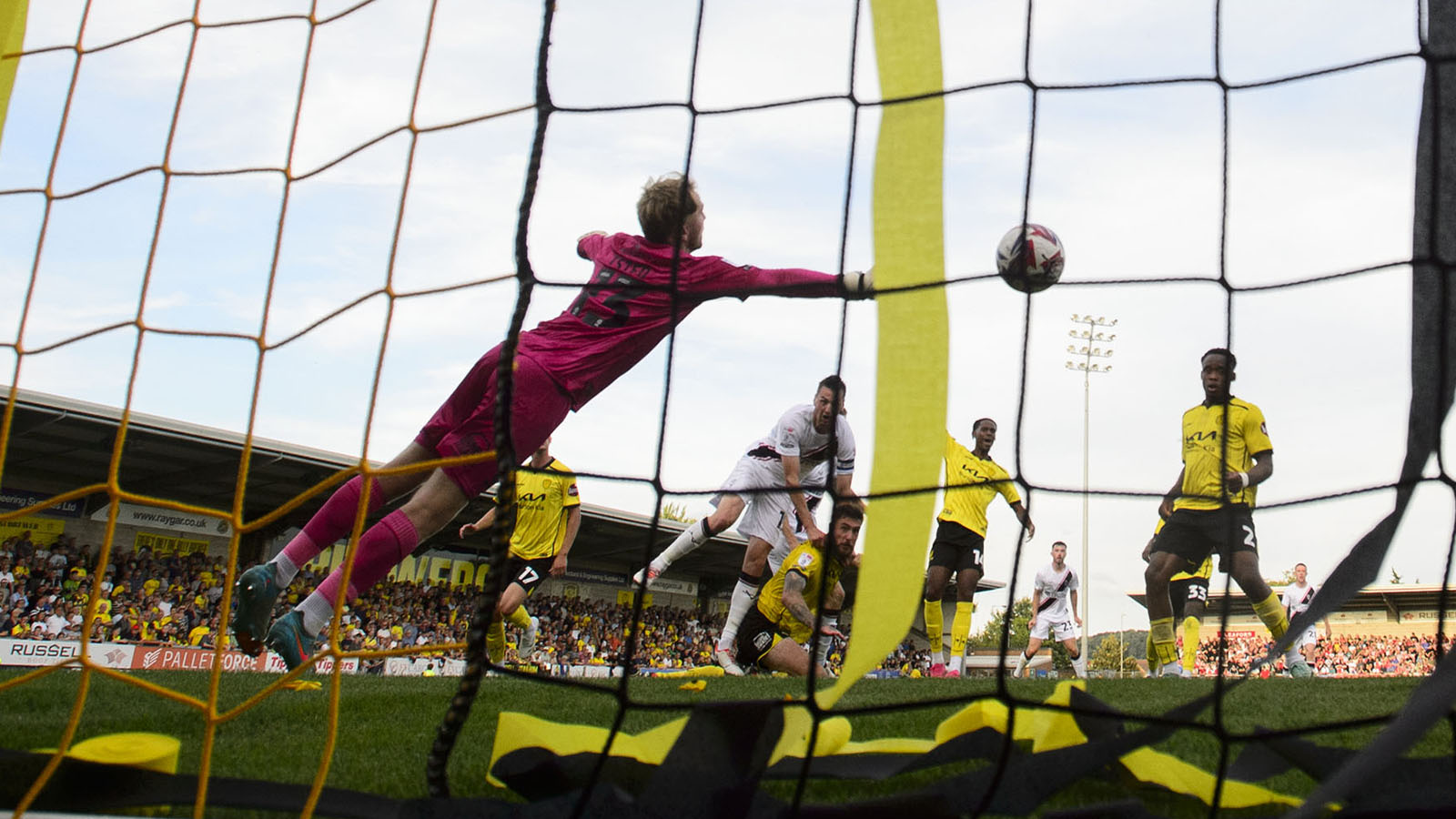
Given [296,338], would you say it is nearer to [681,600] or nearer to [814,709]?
[814,709]

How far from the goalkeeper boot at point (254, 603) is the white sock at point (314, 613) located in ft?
0.27

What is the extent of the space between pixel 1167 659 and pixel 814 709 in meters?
4.95

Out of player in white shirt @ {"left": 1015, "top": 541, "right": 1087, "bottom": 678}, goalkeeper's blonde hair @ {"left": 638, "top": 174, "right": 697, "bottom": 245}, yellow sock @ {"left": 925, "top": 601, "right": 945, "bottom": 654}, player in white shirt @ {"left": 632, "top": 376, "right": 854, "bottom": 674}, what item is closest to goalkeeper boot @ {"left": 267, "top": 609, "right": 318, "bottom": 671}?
goalkeeper's blonde hair @ {"left": 638, "top": 174, "right": 697, "bottom": 245}

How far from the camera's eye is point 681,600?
24.0 meters

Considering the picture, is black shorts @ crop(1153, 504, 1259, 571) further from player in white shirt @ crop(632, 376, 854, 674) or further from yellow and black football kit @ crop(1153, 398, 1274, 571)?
player in white shirt @ crop(632, 376, 854, 674)

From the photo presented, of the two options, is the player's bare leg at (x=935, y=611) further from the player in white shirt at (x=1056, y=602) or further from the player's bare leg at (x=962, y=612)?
the player in white shirt at (x=1056, y=602)

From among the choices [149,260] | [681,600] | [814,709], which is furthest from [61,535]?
[814,709]

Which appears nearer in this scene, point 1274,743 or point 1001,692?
point 1001,692

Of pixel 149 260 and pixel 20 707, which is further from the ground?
pixel 149 260

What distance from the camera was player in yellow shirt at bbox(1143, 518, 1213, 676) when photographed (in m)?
6.21

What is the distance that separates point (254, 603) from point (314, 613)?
0.15 meters

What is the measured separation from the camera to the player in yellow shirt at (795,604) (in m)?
4.99

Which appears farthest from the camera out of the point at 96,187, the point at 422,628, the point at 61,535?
the point at 422,628

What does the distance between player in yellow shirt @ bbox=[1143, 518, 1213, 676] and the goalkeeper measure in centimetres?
399
